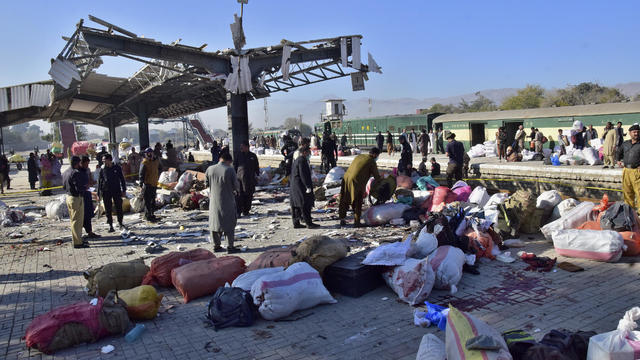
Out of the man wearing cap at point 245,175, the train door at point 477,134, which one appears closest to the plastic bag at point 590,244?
the man wearing cap at point 245,175

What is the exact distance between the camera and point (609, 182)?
10695mm

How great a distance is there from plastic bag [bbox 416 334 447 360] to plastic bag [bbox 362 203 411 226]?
188 inches

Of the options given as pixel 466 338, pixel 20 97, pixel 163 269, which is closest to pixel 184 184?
pixel 20 97

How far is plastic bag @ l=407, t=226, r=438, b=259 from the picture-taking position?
5.16 metres

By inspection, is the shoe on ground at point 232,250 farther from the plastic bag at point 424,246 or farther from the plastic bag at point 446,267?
the plastic bag at point 446,267

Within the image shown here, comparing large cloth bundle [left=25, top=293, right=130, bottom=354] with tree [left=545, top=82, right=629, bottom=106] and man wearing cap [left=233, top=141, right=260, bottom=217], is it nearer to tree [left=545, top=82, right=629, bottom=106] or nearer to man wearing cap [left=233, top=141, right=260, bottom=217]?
man wearing cap [left=233, top=141, right=260, bottom=217]

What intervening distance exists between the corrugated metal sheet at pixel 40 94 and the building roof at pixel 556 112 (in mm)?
17021

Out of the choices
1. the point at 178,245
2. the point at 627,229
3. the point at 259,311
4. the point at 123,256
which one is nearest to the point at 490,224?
the point at 627,229

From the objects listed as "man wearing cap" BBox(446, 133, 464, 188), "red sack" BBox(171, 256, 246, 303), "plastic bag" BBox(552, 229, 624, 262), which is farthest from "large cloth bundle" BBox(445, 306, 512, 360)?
"man wearing cap" BBox(446, 133, 464, 188)

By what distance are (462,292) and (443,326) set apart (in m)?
0.99

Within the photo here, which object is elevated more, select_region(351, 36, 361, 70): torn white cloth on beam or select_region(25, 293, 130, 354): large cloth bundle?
select_region(351, 36, 361, 70): torn white cloth on beam

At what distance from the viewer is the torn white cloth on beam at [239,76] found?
1248 cm

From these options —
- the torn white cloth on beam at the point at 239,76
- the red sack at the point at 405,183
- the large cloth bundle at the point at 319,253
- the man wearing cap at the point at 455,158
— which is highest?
the torn white cloth on beam at the point at 239,76

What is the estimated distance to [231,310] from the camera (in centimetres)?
412
